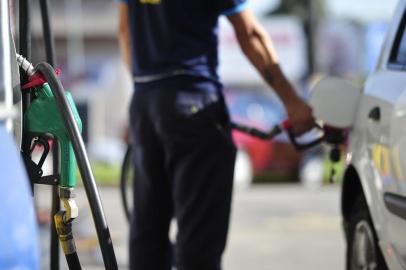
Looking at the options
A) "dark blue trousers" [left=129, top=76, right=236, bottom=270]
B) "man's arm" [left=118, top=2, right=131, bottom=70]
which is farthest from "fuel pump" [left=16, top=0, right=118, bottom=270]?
"man's arm" [left=118, top=2, right=131, bottom=70]

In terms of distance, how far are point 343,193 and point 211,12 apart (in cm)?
102

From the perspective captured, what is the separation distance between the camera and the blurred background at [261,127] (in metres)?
6.79

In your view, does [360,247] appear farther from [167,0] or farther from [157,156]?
[167,0]

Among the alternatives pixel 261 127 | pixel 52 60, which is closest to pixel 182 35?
pixel 52 60

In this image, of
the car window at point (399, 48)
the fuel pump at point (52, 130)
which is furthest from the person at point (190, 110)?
the fuel pump at point (52, 130)

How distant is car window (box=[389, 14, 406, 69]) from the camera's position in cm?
321

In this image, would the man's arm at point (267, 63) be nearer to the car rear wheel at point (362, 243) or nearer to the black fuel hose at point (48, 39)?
the car rear wheel at point (362, 243)

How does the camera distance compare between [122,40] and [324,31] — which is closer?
[122,40]

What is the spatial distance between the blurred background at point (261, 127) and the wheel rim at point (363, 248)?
2.62 feet

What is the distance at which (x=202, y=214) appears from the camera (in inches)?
127

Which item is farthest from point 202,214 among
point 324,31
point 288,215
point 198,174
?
point 324,31

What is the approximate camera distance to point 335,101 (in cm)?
334

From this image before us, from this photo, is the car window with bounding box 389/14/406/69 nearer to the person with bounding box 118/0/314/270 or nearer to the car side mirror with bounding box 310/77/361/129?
the car side mirror with bounding box 310/77/361/129

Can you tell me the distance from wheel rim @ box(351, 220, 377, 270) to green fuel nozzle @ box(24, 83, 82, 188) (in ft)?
4.68
